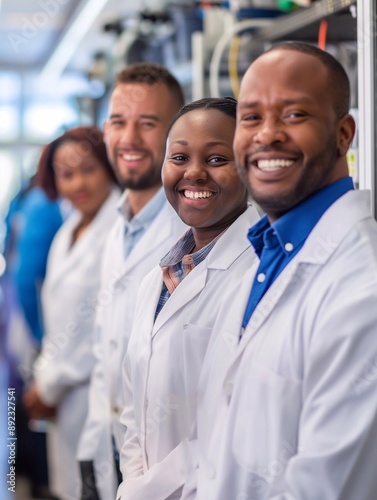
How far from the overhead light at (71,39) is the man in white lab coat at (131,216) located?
93.7 inches

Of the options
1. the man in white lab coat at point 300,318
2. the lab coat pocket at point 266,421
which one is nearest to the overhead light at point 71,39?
the man in white lab coat at point 300,318

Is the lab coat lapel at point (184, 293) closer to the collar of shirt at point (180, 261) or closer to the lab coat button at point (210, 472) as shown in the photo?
the collar of shirt at point (180, 261)

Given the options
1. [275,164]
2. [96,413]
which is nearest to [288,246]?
[275,164]

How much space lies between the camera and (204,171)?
1215 millimetres

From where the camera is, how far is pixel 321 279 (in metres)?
1.07

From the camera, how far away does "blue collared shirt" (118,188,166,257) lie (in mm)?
1535

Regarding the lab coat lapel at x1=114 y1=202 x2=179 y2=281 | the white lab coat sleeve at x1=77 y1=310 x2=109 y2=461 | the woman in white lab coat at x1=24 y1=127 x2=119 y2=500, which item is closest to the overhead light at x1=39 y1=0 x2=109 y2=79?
the woman in white lab coat at x1=24 y1=127 x2=119 y2=500

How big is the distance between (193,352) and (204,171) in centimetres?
28

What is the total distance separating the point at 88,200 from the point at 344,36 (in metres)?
0.99

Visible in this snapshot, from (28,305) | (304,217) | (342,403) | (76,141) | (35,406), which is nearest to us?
(342,403)

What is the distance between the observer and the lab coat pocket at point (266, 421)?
1065 millimetres

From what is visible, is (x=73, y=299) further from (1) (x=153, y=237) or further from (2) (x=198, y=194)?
(2) (x=198, y=194)

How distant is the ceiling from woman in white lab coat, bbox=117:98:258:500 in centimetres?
278

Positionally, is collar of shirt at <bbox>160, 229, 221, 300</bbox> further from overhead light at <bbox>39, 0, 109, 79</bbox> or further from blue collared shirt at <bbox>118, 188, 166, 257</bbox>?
overhead light at <bbox>39, 0, 109, 79</bbox>
